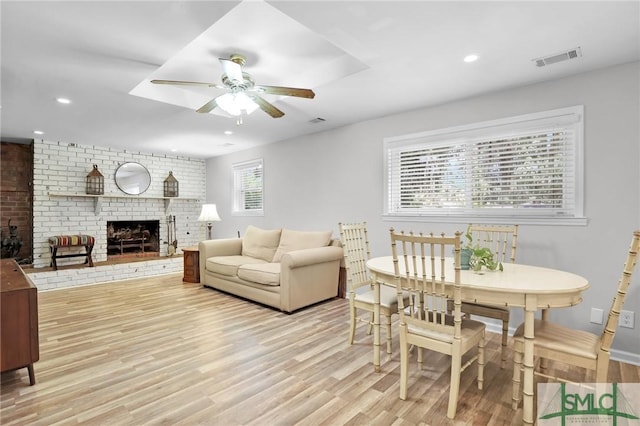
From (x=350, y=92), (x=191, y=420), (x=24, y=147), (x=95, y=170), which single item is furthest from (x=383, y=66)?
(x=24, y=147)

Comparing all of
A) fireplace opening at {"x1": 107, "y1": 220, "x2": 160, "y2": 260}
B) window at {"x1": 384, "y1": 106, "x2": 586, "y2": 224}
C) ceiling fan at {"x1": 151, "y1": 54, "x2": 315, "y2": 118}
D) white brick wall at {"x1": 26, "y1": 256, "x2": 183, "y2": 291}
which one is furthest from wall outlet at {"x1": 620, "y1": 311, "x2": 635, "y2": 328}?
fireplace opening at {"x1": 107, "y1": 220, "x2": 160, "y2": 260}

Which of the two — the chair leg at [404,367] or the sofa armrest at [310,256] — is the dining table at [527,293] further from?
the sofa armrest at [310,256]

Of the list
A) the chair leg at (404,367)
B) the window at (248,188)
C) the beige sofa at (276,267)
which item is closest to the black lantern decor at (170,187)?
the window at (248,188)

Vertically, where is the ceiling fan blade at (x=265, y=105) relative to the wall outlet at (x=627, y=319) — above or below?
above

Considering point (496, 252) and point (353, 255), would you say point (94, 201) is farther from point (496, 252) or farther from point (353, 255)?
point (496, 252)

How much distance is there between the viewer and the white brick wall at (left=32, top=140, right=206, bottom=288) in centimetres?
503

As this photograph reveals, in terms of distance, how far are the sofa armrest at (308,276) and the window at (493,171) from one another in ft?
3.16

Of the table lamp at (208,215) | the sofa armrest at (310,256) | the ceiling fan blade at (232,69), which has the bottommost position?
the sofa armrest at (310,256)

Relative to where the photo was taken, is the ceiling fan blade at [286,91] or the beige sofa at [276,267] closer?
the ceiling fan blade at [286,91]

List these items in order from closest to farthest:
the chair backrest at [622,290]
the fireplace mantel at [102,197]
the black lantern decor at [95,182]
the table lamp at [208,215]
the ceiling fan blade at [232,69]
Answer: the chair backrest at [622,290] < the ceiling fan blade at [232,69] < the fireplace mantel at [102,197] < the black lantern decor at [95,182] < the table lamp at [208,215]

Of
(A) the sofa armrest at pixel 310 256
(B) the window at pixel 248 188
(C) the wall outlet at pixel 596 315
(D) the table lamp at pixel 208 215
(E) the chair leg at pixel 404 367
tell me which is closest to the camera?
(E) the chair leg at pixel 404 367

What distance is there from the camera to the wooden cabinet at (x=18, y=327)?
6.49 ft

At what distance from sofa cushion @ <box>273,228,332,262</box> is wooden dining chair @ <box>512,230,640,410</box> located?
2521mm

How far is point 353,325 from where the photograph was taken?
8.93 ft
